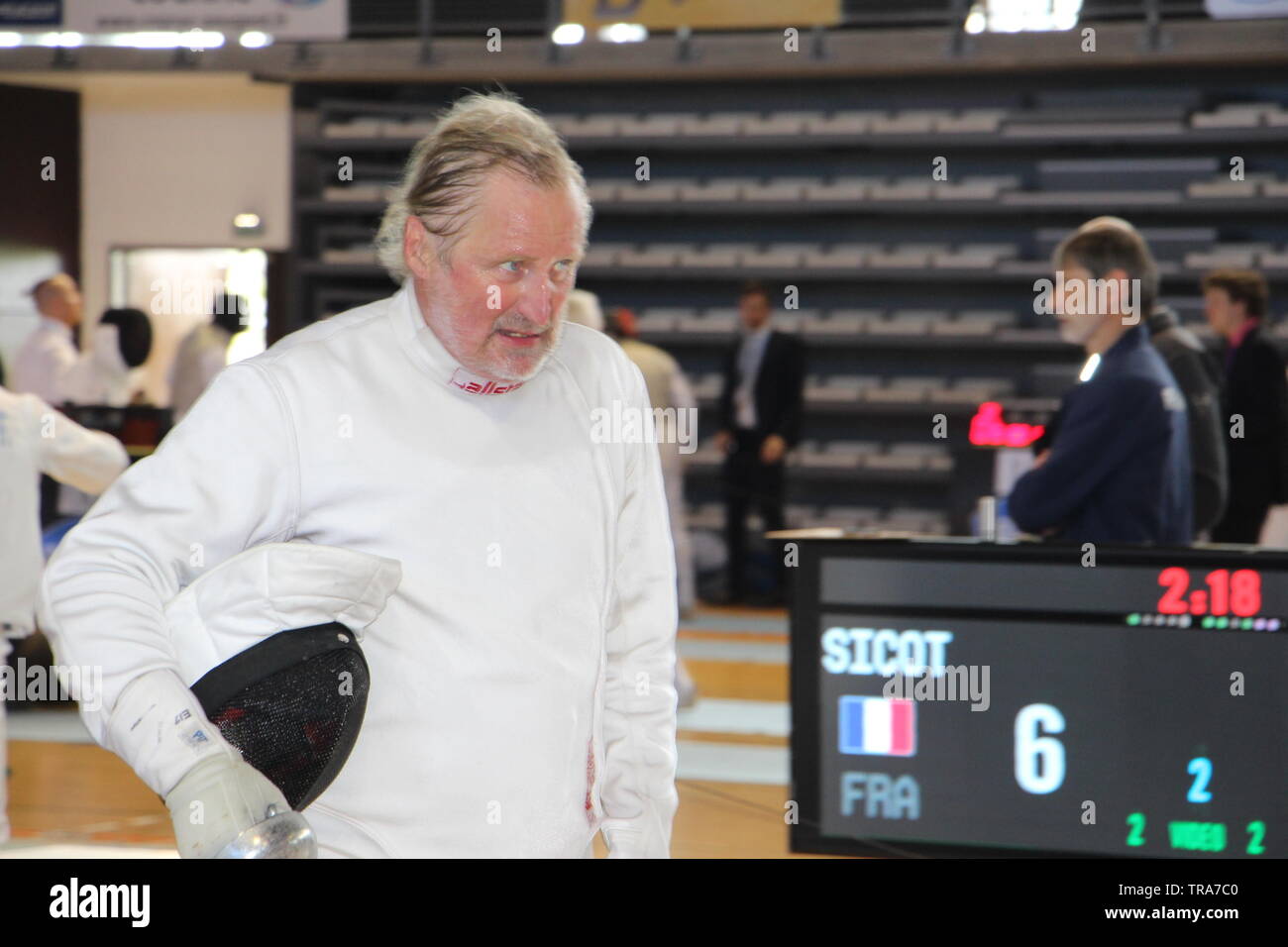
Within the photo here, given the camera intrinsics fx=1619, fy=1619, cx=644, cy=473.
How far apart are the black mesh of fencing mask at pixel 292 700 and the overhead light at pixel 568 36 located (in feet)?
30.3

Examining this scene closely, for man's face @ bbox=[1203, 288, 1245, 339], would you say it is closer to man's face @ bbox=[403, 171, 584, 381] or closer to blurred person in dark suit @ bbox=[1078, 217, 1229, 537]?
blurred person in dark suit @ bbox=[1078, 217, 1229, 537]

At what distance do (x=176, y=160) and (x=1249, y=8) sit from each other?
24.6ft

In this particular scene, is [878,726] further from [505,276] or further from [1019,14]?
[1019,14]

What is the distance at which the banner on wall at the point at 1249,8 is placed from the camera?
830 centimetres

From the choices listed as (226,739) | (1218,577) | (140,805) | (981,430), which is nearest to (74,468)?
(140,805)

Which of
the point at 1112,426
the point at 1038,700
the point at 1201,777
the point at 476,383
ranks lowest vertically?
the point at 1201,777

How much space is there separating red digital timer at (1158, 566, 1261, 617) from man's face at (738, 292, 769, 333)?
5.95 m

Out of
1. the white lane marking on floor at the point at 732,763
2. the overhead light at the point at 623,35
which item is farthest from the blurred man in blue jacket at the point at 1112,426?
the overhead light at the point at 623,35

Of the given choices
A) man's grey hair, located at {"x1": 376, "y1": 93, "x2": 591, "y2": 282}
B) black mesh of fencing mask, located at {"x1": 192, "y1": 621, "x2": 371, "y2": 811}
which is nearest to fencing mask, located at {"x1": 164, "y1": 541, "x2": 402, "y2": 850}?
black mesh of fencing mask, located at {"x1": 192, "y1": 621, "x2": 371, "y2": 811}

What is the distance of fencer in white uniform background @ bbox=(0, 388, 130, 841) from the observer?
453 cm

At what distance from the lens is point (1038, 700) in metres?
3.64

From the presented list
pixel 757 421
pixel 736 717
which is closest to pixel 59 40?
pixel 757 421

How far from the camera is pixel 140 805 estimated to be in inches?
195
